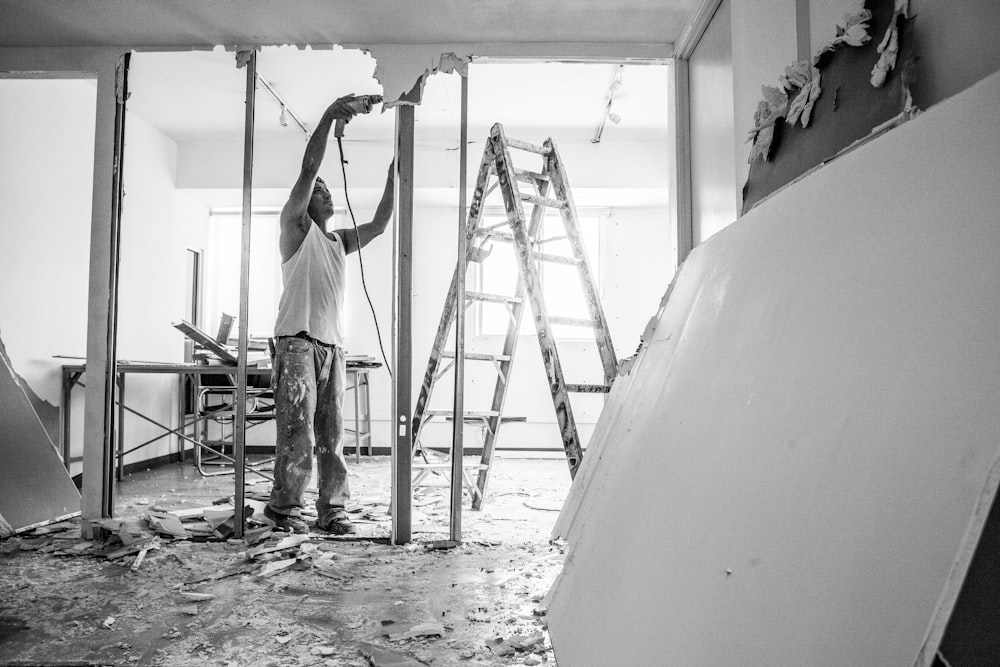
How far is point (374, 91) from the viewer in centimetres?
479

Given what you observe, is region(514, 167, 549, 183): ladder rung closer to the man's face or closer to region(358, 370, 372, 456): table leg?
the man's face

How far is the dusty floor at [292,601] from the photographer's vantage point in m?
1.68

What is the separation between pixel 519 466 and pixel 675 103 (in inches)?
139

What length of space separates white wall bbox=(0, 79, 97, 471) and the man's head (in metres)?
1.98

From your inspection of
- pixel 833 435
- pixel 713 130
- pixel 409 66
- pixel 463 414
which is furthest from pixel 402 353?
pixel 833 435

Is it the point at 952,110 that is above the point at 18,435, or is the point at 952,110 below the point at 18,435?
above

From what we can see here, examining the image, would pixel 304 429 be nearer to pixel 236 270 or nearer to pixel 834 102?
pixel 834 102

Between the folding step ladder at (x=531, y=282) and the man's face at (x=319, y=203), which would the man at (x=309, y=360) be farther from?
the folding step ladder at (x=531, y=282)

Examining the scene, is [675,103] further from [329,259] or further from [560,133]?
[560,133]

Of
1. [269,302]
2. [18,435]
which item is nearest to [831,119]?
[18,435]

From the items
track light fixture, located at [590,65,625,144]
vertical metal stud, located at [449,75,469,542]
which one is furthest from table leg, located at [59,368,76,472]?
track light fixture, located at [590,65,625,144]

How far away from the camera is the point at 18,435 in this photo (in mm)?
3143

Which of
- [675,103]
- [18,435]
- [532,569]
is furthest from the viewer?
[18,435]

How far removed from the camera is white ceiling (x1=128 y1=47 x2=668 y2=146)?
423 centimetres
